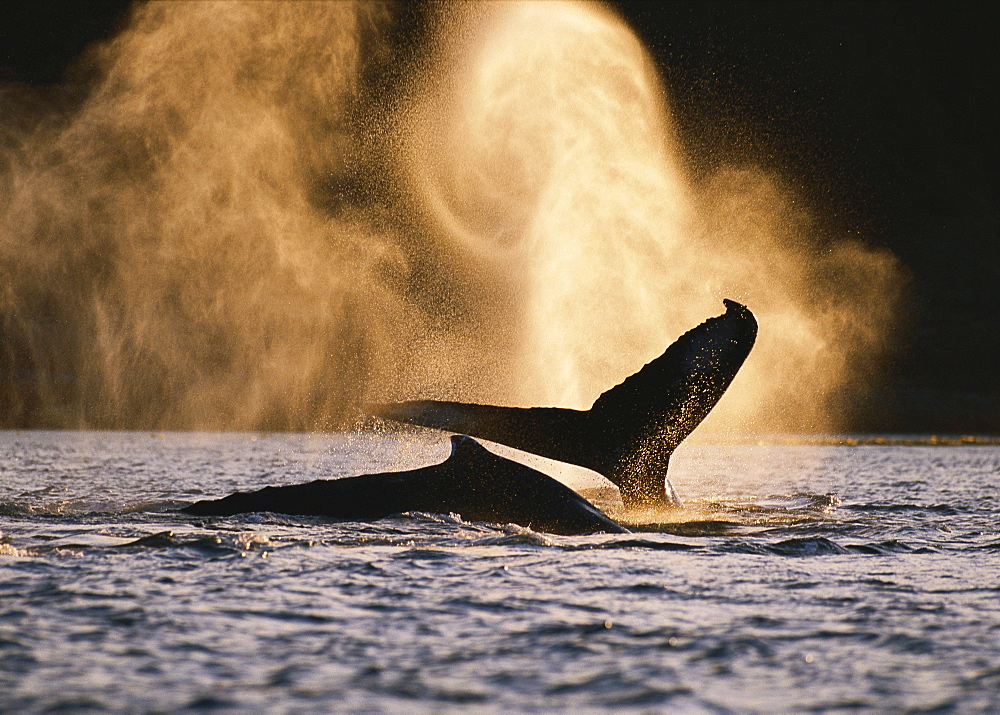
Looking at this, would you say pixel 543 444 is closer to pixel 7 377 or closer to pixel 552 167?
pixel 552 167

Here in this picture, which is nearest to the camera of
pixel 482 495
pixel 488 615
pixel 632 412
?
pixel 488 615

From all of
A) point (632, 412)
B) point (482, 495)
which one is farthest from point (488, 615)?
point (632, 412)

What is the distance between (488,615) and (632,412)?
3664 millimetres

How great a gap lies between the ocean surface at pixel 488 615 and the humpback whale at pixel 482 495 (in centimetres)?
19

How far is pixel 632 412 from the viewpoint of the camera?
10.4 m

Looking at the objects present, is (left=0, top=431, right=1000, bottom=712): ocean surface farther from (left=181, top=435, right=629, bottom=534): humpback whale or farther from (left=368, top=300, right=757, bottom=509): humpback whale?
(left=368, top=300, right=757, bottom=509): humpback whale

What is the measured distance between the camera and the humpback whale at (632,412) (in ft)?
33.0

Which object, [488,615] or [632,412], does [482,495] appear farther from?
[488,615]

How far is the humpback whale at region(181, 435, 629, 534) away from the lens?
10438 millimetres

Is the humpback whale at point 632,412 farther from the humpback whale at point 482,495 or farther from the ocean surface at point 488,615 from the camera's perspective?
the ocean surface at point 488,615

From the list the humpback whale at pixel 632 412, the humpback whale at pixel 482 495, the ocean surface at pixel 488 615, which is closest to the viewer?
the ocean surface at pixel 488 615

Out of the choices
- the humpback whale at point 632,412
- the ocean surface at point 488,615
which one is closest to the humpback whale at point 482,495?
the ocean surface at point 488,615

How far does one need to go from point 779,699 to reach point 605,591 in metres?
2.63

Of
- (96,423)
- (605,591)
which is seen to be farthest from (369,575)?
(96,423)
